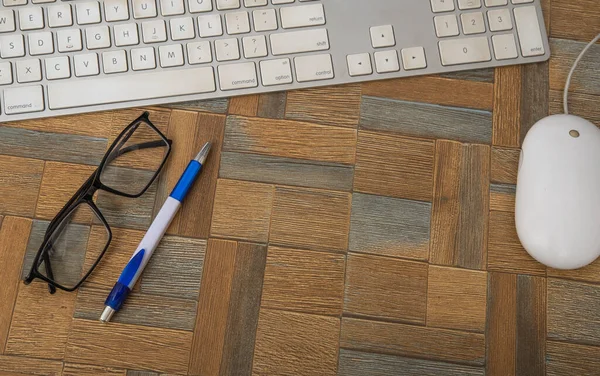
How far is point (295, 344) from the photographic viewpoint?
531 mm

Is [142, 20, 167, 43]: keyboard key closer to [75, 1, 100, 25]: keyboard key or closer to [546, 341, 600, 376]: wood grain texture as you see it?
[75, 1, 100, 25]: keyboard key

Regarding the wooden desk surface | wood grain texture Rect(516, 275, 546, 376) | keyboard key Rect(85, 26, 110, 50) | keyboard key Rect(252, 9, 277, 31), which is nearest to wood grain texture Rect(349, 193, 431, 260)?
the wooden desk surface

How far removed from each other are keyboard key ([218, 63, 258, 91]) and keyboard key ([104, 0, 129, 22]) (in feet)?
0.39

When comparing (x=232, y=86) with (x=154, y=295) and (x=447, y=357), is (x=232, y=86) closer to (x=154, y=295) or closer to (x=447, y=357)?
(x=154, y=295)

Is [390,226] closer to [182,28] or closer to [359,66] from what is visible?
[359,66]

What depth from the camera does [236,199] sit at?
0.56 metres

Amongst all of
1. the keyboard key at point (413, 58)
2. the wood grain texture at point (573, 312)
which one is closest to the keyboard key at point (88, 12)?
the keyboard key at point (413, 58)

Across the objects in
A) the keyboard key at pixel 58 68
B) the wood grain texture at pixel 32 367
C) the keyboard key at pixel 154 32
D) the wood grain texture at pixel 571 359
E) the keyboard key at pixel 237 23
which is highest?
the keyboard key at pixel 237 23

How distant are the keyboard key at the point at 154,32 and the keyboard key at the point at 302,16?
0.13 meters

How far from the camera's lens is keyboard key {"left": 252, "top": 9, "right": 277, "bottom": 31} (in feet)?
1.96

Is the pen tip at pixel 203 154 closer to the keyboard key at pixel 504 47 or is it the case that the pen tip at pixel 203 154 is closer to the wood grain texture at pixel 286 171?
the wood grain texture at pixel 286 171

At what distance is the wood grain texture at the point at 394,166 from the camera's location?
1.87 ft

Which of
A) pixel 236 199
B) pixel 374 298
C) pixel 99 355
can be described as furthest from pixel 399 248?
pixel 99 355

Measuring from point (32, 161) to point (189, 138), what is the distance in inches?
6.4
